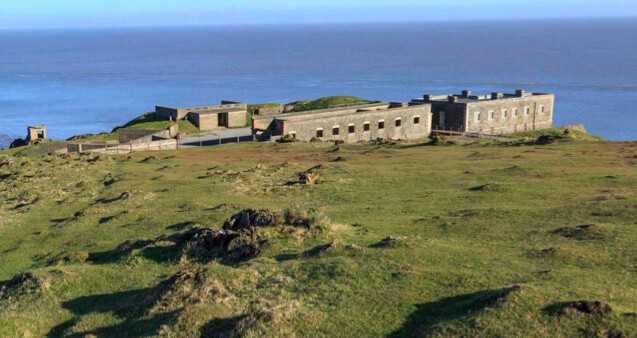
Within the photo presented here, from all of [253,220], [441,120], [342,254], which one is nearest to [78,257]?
[253,220]

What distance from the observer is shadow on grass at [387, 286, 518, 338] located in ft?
54.6

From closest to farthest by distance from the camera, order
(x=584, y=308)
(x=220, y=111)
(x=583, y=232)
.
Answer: (x=584, y=308) → (x=583, y=232) → (x=220, y=111)

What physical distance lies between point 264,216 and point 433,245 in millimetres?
6955

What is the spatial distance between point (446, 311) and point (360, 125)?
5549 cm

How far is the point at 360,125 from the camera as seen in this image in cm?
7244

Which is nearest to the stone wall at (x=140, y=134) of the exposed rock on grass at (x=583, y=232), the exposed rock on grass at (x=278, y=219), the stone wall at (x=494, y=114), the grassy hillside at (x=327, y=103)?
the grassy hillside at (x=327, y=103)

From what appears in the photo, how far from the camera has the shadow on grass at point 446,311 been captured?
16.6 meters

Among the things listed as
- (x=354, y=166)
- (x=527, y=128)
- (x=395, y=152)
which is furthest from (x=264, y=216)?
(x=527, y=128)

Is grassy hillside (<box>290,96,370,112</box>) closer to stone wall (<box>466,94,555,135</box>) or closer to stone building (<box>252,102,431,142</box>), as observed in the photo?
stone building (<box>252,102,431,142</box>)

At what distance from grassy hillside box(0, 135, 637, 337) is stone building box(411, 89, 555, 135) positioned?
34.6m

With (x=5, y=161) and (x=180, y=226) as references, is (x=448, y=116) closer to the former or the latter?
(x=5, y=161)

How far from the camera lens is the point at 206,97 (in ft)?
514

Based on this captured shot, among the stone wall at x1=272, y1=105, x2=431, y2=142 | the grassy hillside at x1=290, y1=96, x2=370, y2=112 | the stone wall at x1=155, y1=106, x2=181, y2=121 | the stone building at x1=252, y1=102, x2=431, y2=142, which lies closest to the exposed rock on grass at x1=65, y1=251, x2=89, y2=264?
the stone building at x1=252, y1=102, x2=431, y2=142

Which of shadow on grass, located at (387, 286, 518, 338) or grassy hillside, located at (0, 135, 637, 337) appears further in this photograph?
grassy hillside, located at (0, 135, 637, 337)
